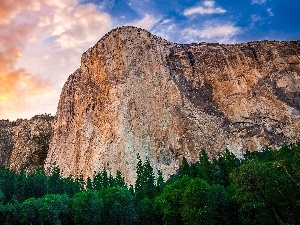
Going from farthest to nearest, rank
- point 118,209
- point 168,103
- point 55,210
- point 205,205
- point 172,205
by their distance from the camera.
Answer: point 168,103 < point 118,209 < point 55,210 < point 172,205 < point 205,205

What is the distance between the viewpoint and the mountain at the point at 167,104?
100 meters

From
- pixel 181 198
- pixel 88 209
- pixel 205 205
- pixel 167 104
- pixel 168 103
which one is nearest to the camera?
pixel 205 205

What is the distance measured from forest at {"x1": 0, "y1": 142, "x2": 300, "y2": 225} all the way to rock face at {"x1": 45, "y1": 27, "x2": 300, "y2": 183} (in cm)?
2224

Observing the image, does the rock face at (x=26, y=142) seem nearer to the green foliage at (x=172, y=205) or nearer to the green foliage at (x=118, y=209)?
the green foliage at (x=118, y=209)

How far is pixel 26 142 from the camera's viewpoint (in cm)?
13338

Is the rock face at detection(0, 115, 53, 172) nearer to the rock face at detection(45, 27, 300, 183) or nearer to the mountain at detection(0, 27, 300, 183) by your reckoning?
the mountain at detection(0, 27, 300, 183)

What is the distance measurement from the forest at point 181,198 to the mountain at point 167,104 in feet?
71.6

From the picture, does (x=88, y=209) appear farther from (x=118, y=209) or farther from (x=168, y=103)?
(x=168, y=103)

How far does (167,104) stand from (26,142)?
59969 mm

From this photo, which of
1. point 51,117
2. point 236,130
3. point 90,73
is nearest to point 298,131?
point 236,130

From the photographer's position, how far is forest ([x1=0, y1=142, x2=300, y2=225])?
131 ft

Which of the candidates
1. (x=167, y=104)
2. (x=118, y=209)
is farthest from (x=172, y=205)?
(x=167, y=104)

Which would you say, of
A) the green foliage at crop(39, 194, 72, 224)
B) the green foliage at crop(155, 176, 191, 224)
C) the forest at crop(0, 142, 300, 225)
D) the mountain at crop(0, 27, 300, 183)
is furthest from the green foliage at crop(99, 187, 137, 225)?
the mountain at crop(0, 27, 300, 183)

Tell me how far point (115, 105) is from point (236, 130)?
122ft
